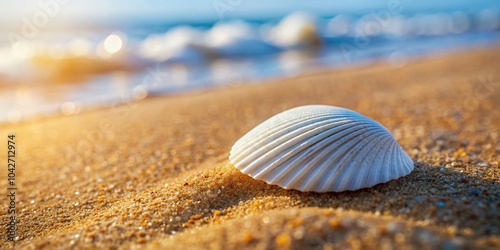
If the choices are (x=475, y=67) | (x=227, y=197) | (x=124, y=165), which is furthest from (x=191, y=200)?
(x=475, y=67)

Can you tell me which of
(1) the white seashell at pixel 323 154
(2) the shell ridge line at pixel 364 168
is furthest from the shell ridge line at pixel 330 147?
(2) the shell ridge line at pixel 364 168

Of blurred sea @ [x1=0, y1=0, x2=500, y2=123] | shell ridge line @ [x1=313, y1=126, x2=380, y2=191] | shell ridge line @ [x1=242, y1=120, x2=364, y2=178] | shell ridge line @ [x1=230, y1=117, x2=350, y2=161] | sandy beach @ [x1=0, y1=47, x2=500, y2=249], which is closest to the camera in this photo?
sandy beach @ [x1=0, y1=47, x2=500, y2=249]

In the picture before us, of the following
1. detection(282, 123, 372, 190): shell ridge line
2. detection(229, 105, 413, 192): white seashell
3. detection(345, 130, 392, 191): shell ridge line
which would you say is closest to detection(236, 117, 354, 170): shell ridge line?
detection(229, 105, 413, 192): white seashell

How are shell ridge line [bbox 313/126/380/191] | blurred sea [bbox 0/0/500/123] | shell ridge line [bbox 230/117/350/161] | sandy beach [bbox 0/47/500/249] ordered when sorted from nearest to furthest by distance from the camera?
sandy beach [bbox 0/47/500/249] → shell ridge line [bbox 313/126/380/191] → shell ridge line [bbox 230/117/350/161] → blurred sea [bbox 0/0/500/123]

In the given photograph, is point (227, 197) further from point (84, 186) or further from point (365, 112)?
point (365, 112)

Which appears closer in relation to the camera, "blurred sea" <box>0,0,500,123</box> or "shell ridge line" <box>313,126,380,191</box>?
"shell ridge line" <box>313,126,380,191</box>

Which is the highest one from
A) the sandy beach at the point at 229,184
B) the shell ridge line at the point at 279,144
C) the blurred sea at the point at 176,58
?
the blurred sea at the point at 176,58

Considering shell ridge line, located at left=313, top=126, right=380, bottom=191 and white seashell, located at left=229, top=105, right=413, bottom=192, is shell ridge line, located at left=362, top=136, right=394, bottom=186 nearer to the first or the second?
white seashell, located at left=229, top=105, right=413, bottom=192

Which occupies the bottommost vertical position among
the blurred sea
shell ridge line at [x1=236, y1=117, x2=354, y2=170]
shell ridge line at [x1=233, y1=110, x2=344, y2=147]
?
shell ridge line at [x1=236, y1=117, x2=354, y2=170]

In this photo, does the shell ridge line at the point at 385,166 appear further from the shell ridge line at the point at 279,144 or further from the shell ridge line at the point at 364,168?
the shell ridge line at the point at 279,144
